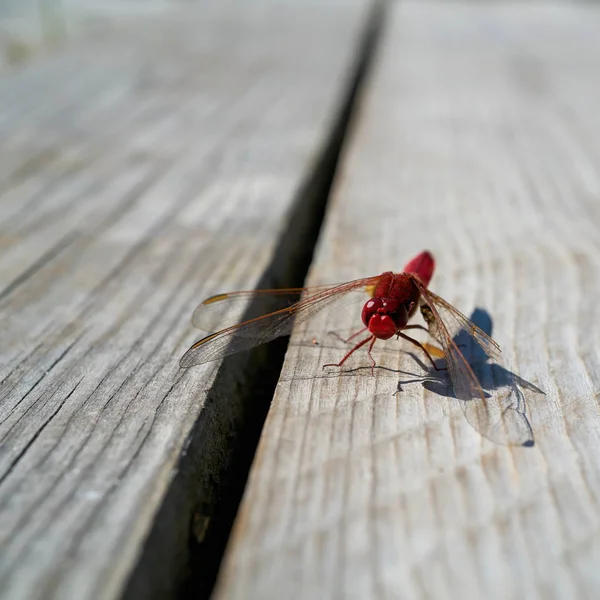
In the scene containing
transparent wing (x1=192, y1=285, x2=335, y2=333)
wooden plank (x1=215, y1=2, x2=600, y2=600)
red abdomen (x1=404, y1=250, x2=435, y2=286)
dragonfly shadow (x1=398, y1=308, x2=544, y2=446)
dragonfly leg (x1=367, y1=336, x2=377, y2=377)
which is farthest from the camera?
red abdomen (x1=404, y1=250, x2=435, y2=286)

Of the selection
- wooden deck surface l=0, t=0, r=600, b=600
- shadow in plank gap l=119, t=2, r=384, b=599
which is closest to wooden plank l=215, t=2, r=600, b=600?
wooden deck surface l=0, t=0, r=600, b=600

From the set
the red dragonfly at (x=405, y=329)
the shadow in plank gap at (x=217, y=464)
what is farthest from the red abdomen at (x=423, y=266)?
the shadow in plank gap at (x=217, y=464)

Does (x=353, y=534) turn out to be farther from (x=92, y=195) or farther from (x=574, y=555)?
(x=92, y=195)

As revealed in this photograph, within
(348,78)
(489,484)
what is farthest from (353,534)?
(348,78)

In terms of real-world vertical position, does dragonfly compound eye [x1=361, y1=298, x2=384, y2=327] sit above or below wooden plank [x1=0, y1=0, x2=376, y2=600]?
below

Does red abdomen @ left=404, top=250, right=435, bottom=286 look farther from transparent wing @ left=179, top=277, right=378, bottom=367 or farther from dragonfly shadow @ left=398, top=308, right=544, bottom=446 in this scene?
dragonfly shadow @ left=398, top=308, right=544, bottom=446
